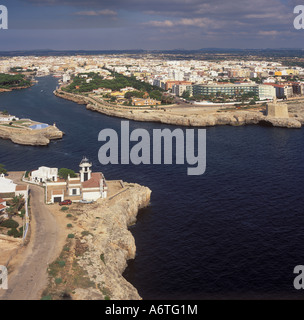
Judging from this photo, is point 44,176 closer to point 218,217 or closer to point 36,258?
point 36,258

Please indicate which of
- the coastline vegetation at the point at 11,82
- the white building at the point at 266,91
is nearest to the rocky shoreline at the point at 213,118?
the white building at the point at 266,91

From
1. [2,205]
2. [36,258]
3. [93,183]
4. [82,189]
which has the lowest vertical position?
[36,258]

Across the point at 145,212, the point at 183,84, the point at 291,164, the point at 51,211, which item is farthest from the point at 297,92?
the point at 51,211

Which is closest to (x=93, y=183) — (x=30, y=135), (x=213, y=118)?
(x=30, y=135)

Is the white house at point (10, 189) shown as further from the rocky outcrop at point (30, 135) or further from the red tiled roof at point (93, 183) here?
the rocky outcrop at point (30, 135)

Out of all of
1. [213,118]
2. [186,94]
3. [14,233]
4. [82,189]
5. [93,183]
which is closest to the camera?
[14,233]

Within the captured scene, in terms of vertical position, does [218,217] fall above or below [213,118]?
below
